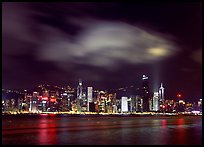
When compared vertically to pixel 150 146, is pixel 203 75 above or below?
above

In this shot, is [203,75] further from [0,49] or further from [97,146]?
[0,49]

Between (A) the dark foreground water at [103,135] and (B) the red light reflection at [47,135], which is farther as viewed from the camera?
(B) the red light reflection at [47,135]

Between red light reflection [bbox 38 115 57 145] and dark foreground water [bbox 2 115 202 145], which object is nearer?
dark foreground water [bbox 2 115 202 145]

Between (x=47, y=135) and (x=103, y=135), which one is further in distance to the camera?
(x=47, y=135)

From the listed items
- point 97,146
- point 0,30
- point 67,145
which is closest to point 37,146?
point 67,145

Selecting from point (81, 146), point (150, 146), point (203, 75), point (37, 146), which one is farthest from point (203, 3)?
point (37, 146)

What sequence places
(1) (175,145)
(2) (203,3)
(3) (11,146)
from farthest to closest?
(1) (175,145) < (3) (11,146) < (2) (203,3)

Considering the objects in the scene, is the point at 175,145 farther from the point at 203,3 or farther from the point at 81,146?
the point at 203,3

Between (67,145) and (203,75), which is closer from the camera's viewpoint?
(203,75)

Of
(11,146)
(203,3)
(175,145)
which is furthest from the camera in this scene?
(175,145)

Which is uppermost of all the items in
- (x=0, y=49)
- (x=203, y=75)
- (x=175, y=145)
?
(x=0, y=49)
